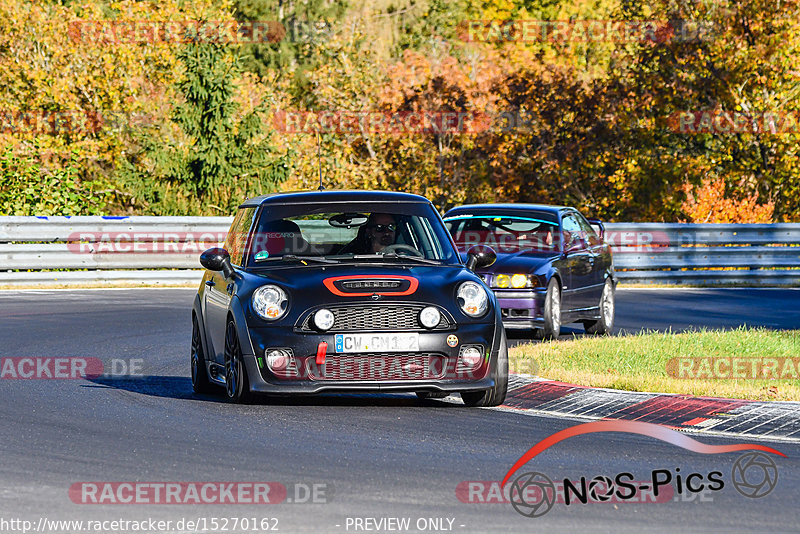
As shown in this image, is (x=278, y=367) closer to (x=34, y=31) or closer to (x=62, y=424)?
(x=62, y=424)

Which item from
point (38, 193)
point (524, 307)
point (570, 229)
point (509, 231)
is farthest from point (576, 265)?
point (38, 193)

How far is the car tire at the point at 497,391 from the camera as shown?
10312 mm

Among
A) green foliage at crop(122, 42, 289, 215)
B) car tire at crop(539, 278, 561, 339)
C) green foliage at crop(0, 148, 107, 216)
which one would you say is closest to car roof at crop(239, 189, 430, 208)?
car tire at crop(539, 278, 561, 339)

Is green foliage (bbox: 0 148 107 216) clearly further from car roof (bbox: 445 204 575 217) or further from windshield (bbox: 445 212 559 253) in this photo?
windshield (bbox: 445 212 559 253)

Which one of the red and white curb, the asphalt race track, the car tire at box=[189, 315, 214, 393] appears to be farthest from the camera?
the car tire at box=[189, 315, 214, 393]

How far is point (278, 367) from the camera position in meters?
9.91

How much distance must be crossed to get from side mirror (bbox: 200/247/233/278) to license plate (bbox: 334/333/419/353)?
4.78 feet

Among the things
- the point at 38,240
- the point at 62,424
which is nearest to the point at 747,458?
the point at 62,424

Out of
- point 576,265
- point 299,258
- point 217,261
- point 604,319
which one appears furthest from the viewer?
point 604,319

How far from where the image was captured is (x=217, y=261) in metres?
11.0

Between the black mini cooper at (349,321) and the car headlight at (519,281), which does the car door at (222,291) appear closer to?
the black mini cooper at (349,321)

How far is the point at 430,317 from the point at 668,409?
1.82 m

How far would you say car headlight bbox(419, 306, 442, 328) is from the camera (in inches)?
391

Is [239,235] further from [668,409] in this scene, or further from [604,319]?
[604,319]
